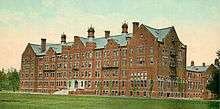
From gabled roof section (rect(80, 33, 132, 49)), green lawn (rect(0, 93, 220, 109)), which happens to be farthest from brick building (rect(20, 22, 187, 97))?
green lawn (rect(0, 93, 220, 109))

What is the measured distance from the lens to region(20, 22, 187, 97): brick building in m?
28.1

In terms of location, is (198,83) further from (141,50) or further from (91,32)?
(91,32)

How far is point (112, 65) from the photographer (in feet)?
114

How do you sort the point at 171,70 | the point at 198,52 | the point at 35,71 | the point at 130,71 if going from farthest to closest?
the point at 35,71, the point at 130,71, the point at 171,70, the point at 198,52

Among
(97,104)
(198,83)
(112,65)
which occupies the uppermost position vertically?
(112,65)

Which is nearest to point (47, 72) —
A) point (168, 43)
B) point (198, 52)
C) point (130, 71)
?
point (130, 71)

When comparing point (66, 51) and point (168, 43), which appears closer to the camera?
point (168, 43)

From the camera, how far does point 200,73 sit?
37.6 meters

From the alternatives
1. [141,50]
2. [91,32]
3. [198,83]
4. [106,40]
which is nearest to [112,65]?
[106,40]

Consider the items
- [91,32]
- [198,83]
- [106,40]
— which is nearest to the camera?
[91,32]

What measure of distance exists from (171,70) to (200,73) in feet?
32.1

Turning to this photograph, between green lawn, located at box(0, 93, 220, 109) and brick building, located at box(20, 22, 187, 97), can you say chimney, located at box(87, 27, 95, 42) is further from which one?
green lawn, located at box(0, 93, 220, 109)

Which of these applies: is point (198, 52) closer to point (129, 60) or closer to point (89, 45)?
point (129, 60)

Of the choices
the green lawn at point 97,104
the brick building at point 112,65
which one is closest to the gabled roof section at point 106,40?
the brick building at point 112,65
